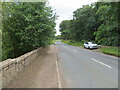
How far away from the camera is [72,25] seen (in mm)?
44000

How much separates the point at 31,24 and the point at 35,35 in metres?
1.28

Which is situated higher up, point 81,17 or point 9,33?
point 81,17

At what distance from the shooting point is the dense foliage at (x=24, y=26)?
36.9 ft

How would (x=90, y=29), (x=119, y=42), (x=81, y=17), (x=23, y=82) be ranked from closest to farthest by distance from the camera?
(x=23, y=82) < (x=119, y=42) < (x=90, y=29) < (x=81, y=17)

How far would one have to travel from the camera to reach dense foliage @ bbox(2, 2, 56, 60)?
36.9 feet

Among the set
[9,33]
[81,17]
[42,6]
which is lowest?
[9,33]

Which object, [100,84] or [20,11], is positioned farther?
[20,11]

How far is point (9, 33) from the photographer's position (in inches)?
469

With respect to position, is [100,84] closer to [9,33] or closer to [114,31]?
[9,33]

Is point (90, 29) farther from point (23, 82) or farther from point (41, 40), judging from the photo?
point (23, 82)

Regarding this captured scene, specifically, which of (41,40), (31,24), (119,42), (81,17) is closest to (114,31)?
(119,42)

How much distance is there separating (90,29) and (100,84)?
32210mm

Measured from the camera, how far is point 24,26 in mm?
11703

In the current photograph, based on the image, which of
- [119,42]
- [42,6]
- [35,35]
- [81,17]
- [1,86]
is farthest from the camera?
Answer: [81,17]
